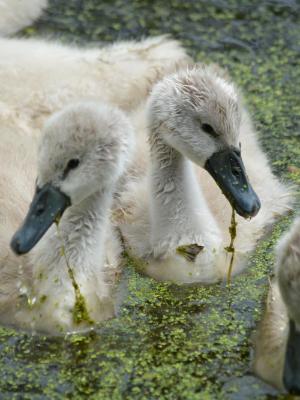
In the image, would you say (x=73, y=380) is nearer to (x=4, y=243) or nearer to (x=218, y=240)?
(x=4, y=243)

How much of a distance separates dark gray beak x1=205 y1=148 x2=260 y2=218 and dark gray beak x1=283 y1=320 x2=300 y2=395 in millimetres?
848

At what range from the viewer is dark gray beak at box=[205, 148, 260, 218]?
16.7 feet

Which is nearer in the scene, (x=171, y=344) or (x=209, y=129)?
(x=171, y=344)

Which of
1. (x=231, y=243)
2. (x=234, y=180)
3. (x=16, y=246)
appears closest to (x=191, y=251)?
(x=231, y=243)

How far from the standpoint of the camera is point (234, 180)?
17.0ft

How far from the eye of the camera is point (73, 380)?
464 cm

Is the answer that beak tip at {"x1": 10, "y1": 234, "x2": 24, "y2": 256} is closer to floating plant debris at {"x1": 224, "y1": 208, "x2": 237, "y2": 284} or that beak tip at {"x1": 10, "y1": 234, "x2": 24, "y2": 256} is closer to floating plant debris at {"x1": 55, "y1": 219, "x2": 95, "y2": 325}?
floating plant debris at {"x1": 55, "y1": 219, "x2": 95, "y2": 325}

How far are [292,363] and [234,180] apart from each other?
3.57 feet

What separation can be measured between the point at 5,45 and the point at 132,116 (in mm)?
843

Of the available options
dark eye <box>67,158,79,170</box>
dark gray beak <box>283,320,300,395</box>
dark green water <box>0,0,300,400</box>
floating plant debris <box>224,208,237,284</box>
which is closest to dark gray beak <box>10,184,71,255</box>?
dark eye <box>67,158,79,170</box>

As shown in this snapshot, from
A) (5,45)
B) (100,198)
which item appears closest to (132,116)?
(5,45)

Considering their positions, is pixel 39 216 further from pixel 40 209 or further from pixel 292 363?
pixel 292 363

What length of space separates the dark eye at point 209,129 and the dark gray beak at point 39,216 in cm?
78

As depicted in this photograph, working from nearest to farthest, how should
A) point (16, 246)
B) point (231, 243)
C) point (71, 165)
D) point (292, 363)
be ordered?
1. point (292, 363)
2. point (16, 246)
3. point (71, 165)
4. point (231, 243)
